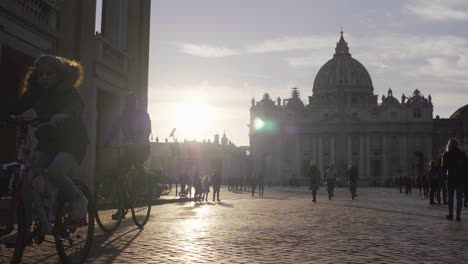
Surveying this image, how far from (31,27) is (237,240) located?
7.62 m

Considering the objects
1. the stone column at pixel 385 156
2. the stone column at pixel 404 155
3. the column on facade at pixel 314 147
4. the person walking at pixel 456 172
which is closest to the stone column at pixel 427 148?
the stone column at pixel 404 155

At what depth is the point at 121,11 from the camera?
17.6 m

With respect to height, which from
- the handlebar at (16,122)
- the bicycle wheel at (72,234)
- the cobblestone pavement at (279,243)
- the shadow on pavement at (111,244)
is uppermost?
the handlebar at (16,122)

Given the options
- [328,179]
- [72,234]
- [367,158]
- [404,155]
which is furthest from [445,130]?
[72,234]

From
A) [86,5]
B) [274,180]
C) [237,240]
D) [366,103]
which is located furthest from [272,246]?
[366,103]

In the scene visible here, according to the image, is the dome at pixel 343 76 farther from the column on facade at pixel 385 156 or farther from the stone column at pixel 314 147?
the column on facade at pixel 385 156

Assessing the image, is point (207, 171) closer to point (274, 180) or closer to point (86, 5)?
point (274, 180)

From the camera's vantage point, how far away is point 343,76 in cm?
12544

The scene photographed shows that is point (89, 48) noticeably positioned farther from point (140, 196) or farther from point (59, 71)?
point (59, 71)

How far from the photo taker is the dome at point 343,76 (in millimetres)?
124544

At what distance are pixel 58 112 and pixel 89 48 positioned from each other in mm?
10223

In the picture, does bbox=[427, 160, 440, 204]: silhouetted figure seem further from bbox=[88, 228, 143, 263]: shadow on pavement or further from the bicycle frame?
the bicycle frame

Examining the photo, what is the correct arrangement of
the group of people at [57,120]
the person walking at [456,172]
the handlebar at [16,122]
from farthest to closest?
the person walking at [456,172] < the group of people at [57,120] < the handlebar at [16,122]

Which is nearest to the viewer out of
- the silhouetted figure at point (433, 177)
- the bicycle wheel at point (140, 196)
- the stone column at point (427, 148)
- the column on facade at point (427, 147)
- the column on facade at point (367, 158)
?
the bicycle wheel at point (140, 196)
